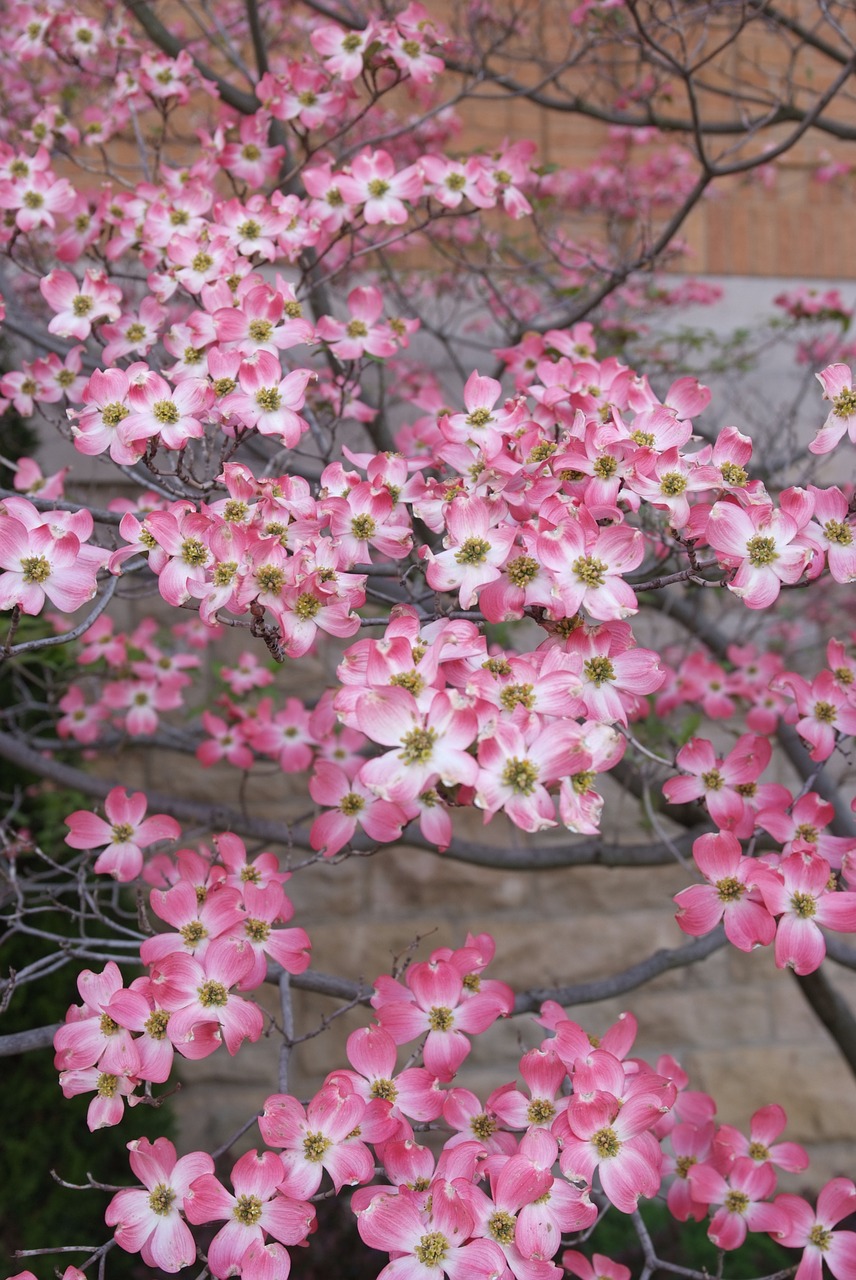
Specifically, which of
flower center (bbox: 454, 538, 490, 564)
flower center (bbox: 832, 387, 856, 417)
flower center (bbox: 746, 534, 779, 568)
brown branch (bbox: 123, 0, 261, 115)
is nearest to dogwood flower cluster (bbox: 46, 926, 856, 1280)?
flower center (bbox: 454, 538, 490, 564)

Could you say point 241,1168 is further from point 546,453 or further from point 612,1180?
point 546,453

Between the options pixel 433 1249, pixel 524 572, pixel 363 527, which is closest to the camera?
pixel 433 1249

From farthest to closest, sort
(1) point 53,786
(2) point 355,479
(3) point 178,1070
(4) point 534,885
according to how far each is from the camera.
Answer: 1. (4) point 534,885
2. (3) point 178,1070
3. (1) point 53,786
4. (2) point 355,479

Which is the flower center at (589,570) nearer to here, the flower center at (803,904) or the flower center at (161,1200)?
the flower center at (803,904)

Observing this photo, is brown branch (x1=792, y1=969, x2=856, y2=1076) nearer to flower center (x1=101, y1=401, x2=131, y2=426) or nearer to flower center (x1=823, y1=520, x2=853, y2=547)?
flower center (x1=823, y1=520, x2=853, y2=547)

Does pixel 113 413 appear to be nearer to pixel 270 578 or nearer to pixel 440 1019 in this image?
pixel 270 578

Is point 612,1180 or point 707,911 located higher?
point 707,911

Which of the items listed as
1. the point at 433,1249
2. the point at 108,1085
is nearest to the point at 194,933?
Result: the point at 108,1085

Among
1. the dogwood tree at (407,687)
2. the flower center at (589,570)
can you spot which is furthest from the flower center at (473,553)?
the flower center at (589,570)

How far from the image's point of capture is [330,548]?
113cm

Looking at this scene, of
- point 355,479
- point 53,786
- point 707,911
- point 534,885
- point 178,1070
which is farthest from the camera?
point 534,885

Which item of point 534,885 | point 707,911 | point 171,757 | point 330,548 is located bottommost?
point 534,885

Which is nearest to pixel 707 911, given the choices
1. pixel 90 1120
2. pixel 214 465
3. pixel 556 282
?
pixel 90 1120

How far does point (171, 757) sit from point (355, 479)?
1.94 m
